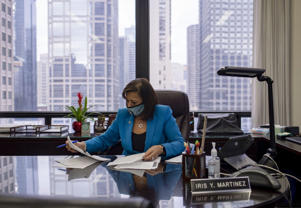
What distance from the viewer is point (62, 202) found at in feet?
1.12

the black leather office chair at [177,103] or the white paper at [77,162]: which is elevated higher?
the black leather office chair at [177,103]

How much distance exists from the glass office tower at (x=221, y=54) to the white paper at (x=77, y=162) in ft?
6.72

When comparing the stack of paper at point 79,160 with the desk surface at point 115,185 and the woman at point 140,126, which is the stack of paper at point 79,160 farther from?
the woman at point 140,126

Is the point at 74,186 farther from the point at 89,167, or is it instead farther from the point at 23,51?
the point at 23,51

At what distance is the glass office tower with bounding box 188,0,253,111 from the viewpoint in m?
3.16

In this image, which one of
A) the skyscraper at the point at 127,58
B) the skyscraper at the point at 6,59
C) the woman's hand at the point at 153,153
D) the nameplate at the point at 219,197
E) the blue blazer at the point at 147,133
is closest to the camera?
the nameplate at the point at 219,197

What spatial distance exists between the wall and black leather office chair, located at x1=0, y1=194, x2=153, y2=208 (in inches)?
113

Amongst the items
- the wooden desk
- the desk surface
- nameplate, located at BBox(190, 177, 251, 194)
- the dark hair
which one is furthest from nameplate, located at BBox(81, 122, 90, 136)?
nameplate, located at BBox(190, 177, 251, 194)

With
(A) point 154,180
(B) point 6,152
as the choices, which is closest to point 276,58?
(A) point 154,180

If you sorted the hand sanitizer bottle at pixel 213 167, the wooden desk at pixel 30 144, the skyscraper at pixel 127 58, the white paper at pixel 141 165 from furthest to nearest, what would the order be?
the skyscraper at pixel 127 58, the wooden desk at pixel 30 144, the white paper at pixel 141 165, the hand sanitizer bottle at pixel 213 167

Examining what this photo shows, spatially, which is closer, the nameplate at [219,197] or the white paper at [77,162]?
the nameplate at [219,197]

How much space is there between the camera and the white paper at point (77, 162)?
4.02 ft

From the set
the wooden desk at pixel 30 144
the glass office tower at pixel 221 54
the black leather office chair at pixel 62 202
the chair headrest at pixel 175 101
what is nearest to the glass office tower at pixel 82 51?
the wooden desk at pixel 30 144

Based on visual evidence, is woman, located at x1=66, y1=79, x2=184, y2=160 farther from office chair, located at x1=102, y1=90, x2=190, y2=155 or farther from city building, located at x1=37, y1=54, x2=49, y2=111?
city building, located at x1=37, y1=54, x2=49, y2=111
